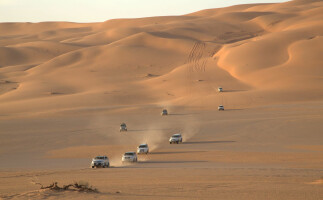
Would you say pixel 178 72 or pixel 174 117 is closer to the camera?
pixel 174 117

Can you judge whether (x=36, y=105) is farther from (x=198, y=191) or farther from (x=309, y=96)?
(x=198, y=191)

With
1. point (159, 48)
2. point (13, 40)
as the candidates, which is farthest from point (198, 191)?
point (13, 40)

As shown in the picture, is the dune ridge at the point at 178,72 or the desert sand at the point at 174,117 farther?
the dune ridge at the point at 178,72

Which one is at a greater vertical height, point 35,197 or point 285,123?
point 285,123

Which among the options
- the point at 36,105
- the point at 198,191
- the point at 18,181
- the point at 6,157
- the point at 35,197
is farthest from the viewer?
the point at 36,105

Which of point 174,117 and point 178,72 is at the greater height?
point 178,72

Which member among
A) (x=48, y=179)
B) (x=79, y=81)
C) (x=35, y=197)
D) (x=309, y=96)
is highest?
(x=79, y=81)

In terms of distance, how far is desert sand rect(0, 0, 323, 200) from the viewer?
716 inches

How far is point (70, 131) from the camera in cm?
4431

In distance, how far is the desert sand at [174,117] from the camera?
59.7ft

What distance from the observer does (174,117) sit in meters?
52.8

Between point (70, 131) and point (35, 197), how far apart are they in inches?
1197

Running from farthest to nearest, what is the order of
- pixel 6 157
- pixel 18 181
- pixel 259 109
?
pixel 259 109 < pixel 6 157 < pixel 18 181

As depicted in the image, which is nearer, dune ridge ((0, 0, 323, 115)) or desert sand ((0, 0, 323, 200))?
desert sand ((0, 0, 323, 200))
